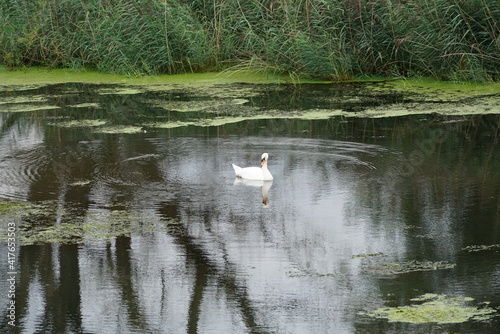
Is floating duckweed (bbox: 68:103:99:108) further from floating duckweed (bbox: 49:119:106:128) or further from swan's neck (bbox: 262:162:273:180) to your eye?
swan's neck (bbox: 262:162:273:180)

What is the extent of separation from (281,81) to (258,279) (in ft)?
24.1

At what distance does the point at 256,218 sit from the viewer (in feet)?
20.1

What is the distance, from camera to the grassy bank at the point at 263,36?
11086 millimetres


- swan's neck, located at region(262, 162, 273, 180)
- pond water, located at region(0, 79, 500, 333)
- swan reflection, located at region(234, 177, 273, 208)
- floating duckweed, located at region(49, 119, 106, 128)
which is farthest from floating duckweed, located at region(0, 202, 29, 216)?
floating duckweed, located at region(49, 119, 106, 128)

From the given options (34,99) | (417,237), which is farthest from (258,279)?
(34,99)

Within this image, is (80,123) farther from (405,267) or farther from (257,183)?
(405,267)

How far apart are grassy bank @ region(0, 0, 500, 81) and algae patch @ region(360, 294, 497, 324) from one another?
6591 millimetres

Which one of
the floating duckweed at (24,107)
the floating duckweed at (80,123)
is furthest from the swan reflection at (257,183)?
the floating duckweed at (24,107)

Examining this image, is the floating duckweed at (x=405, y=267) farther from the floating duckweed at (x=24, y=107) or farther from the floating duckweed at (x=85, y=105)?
the floating duckweed at (x=24, y=107)

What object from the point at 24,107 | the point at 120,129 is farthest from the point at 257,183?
the point at 24,107

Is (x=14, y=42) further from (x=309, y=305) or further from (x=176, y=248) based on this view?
(x=309, y=305)

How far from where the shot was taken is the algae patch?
4297 millimetres

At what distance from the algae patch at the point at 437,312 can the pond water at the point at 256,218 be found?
12 millimetres

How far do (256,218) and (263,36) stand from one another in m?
6.55
